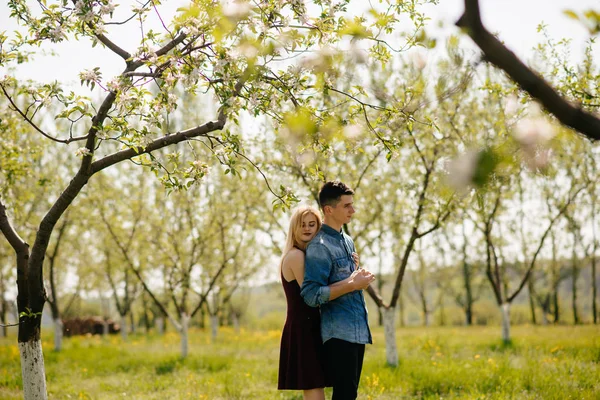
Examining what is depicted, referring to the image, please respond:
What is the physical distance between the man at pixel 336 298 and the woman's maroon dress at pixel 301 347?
0.37 feet

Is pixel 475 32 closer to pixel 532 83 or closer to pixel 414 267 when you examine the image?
pixel 532 83

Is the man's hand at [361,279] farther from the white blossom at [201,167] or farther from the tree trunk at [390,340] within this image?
the tree trunk at [390,340]

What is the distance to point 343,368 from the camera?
4.08 meters

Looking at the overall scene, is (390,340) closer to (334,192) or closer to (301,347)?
(301,347)

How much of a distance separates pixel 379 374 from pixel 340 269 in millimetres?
4790

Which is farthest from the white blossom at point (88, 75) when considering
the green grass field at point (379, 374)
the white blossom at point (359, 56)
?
the green grass field at point (379, 374)

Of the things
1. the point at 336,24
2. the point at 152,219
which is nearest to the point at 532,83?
the point at 336,24

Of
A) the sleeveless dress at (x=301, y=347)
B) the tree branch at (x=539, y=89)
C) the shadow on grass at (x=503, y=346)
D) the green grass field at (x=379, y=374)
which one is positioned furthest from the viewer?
the shadow on grass at (x=503, y=346)

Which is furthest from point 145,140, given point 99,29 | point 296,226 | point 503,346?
point 503,346

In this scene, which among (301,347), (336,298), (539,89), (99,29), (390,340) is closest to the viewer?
(539,89)

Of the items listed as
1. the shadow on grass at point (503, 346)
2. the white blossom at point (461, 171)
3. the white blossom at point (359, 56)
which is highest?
the white blossom at point (359, 56)

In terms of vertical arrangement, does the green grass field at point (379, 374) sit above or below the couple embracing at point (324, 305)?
below

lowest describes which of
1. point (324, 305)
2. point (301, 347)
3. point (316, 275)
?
point (301, 347)

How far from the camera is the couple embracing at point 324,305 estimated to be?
4059mm
